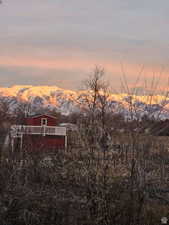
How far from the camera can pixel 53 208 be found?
5246mm

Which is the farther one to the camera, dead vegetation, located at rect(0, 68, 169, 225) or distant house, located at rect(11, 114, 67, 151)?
distant house, located at rect(11, 114, 67, 151)

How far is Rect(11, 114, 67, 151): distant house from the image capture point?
7.47 m

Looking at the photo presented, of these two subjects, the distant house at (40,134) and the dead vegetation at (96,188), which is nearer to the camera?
the dead vegetation at (96,188)

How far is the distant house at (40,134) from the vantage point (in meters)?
7.47

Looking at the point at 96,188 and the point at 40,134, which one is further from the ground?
the point at 40,134

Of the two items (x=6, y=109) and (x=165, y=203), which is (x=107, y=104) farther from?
(x=6, y=109)

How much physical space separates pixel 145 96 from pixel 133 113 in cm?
43

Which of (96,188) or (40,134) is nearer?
(96,188)

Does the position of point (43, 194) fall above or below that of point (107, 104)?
below

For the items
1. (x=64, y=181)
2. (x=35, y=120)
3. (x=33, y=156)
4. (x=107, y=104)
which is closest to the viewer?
(x=107, y=104)

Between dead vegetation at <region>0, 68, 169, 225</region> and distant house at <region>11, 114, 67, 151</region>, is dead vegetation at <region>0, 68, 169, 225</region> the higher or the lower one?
the lower one

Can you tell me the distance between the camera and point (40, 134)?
401 inches

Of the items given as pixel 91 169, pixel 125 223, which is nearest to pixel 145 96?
pixel 91 169

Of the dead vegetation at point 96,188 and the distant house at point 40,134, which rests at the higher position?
the distant house at point 40,134
